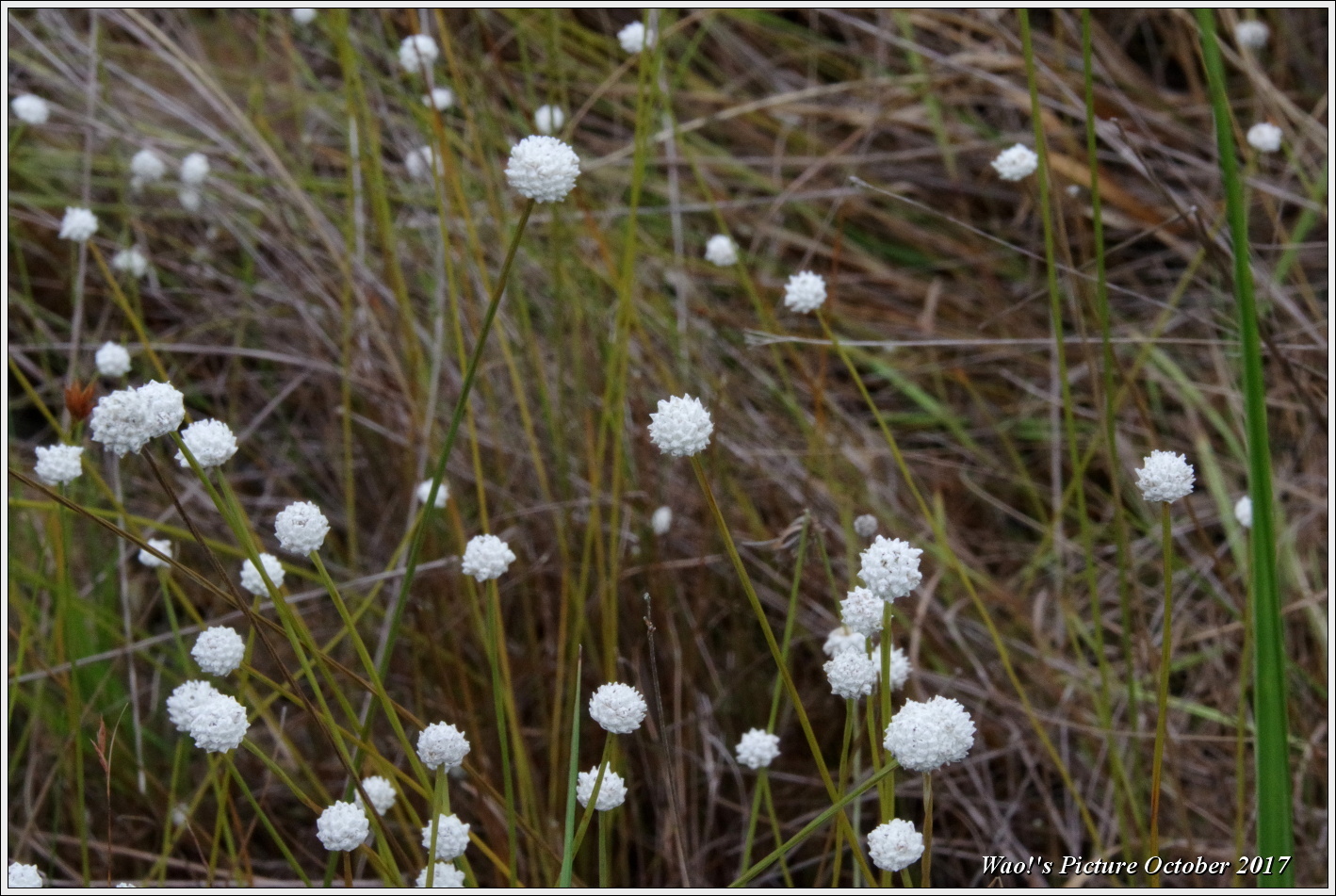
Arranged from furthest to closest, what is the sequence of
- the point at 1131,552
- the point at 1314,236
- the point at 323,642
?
the point at 1314,236, the point at 1131,552, the point at 323,642

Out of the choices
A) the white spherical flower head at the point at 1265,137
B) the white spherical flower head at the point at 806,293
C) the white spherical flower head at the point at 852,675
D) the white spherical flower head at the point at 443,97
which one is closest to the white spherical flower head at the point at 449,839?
the white spherical flower head at the point at 852,675

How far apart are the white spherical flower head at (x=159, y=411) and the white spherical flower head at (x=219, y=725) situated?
16 centimetres

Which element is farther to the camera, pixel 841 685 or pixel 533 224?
pixel 533 224

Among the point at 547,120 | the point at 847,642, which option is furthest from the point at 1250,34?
the point at 847,642

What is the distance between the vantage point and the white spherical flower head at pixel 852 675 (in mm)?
608

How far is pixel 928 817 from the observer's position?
2.00 feet

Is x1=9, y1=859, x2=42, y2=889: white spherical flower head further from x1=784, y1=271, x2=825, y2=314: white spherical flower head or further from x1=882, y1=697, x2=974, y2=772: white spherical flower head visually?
x1=784, y1=271, x2=825, y2=314: white spherical flower head

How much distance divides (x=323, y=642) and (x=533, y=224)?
75cm

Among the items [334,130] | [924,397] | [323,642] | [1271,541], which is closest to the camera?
[1271,541]

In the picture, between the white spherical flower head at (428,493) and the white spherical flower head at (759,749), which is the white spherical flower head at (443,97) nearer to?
the white spherical flower head at (428,493)

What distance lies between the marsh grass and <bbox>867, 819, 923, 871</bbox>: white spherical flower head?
0.09 ft

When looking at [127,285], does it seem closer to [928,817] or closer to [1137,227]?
[928,817]

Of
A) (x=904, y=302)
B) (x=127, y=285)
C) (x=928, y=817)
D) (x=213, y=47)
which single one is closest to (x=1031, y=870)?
(x=928, y=817)

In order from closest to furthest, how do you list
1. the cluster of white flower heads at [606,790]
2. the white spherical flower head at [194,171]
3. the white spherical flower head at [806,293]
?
1. the cluster of white flower heads at [606,790]
2. the white spherical flower head at [806,293]
3. the white spherical flower head at [194,171]
